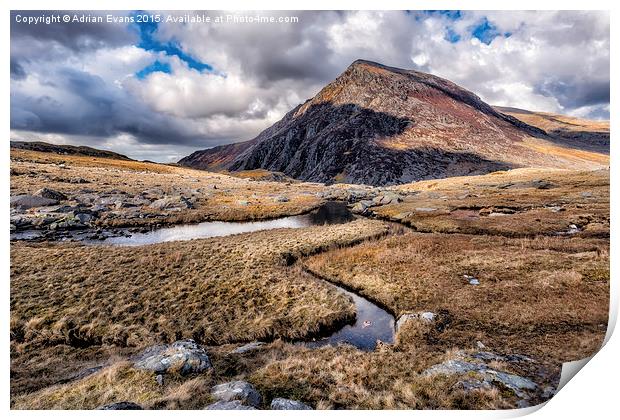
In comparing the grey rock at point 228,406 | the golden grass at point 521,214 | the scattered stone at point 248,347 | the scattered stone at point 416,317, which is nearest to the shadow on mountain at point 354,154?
the golden grass at point 521,214

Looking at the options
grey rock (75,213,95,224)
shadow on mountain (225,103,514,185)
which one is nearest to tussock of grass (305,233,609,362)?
grey rock (75,213,95,224)

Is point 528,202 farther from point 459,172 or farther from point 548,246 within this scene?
point 459,172

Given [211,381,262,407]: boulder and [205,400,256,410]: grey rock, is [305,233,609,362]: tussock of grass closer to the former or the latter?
[211,381,262,407]: boulder

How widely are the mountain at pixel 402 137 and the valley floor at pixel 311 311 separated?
328 feet

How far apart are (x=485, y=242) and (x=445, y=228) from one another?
8.72m

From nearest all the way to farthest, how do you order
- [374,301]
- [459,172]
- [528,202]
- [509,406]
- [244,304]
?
[509,406] → [244,304] → [374,301] → [528,202] → [459,172]

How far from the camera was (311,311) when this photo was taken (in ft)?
48.6

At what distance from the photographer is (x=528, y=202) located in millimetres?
38750

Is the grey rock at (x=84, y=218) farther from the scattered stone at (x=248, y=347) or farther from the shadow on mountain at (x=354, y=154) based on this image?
the shadow on mountain at (x=354, y=154)

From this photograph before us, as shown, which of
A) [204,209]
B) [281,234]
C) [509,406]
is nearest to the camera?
[509,406]

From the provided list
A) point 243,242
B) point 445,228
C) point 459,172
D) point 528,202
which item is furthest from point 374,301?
point 459,172

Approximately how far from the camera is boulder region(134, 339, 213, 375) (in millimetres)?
8672

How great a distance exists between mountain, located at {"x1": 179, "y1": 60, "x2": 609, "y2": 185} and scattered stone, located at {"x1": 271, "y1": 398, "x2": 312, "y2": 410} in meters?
116

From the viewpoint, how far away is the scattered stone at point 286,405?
299 inches
